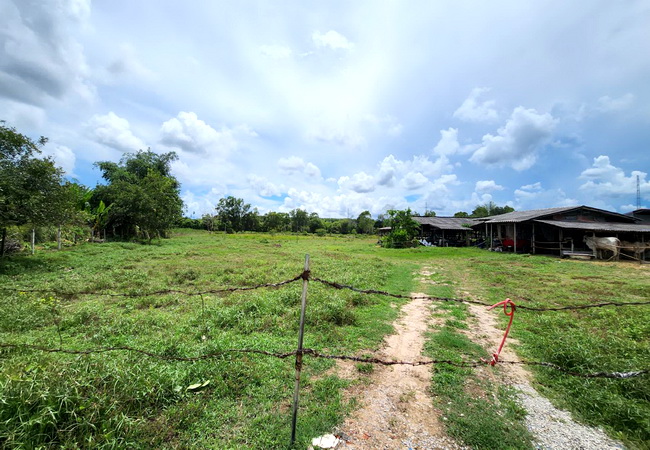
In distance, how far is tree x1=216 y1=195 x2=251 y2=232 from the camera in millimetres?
67812

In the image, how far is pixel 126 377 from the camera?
3480 millimetres

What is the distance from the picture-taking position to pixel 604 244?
66.3 feet

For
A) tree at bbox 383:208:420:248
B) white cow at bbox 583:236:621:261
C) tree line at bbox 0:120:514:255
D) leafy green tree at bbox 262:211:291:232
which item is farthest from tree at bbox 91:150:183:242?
white cow at bbox 583:236:621:261

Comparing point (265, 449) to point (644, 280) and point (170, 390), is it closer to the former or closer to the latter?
point (170, 390)

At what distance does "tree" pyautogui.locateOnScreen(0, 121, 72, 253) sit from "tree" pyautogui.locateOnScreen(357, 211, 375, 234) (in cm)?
7334

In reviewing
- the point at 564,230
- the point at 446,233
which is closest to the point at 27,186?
the point at 564,230

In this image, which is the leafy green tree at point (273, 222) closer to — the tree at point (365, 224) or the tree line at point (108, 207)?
the tree line at point (108, 207)

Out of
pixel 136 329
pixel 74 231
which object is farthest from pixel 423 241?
pixel 74 231

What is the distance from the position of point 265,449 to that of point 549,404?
4.12m

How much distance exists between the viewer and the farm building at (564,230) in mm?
22281

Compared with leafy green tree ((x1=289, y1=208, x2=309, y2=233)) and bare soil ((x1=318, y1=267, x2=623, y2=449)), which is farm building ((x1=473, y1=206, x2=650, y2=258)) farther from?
leafy green tree ((x1=289, y1=208, x2=309, y2=233))

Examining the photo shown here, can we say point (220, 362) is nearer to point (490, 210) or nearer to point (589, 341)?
point (589, 341)

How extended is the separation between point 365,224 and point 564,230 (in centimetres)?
5893

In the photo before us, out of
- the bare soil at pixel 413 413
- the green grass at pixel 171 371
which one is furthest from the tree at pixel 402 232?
the bare soil at pixel 413 413
